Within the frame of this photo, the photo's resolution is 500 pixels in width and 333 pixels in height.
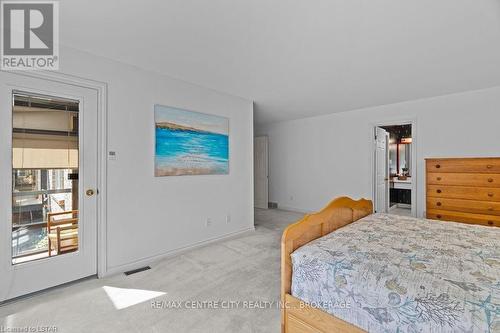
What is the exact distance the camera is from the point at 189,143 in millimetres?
3188

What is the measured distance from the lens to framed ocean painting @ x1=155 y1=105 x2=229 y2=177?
9.57 feet

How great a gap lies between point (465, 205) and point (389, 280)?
9.42 feet

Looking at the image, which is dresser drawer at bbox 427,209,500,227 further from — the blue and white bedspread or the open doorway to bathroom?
the blue and white bedspread

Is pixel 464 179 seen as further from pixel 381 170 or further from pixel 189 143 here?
pixel 189 143

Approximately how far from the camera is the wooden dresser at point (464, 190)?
9.45 ft

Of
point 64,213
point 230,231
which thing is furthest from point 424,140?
point 64,213

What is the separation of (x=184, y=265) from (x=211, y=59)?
2388 mm

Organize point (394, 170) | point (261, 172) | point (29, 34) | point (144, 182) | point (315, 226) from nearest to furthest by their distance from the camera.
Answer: point (315, 226) < point (29, 34) < point (144, 182) < point (261, 172) < point (394, 170)

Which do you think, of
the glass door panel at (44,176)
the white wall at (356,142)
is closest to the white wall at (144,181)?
the glass door panel at (44,176)

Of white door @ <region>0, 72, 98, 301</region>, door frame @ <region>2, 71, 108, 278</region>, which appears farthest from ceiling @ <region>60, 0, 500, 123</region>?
white door @ <region>0, 72, 98, 301</region>

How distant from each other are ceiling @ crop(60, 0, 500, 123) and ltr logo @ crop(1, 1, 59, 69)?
0.10 metres

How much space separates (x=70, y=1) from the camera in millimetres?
1616

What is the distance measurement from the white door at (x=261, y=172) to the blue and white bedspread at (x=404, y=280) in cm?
440

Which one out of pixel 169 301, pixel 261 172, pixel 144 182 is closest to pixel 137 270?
pixel 169 301
